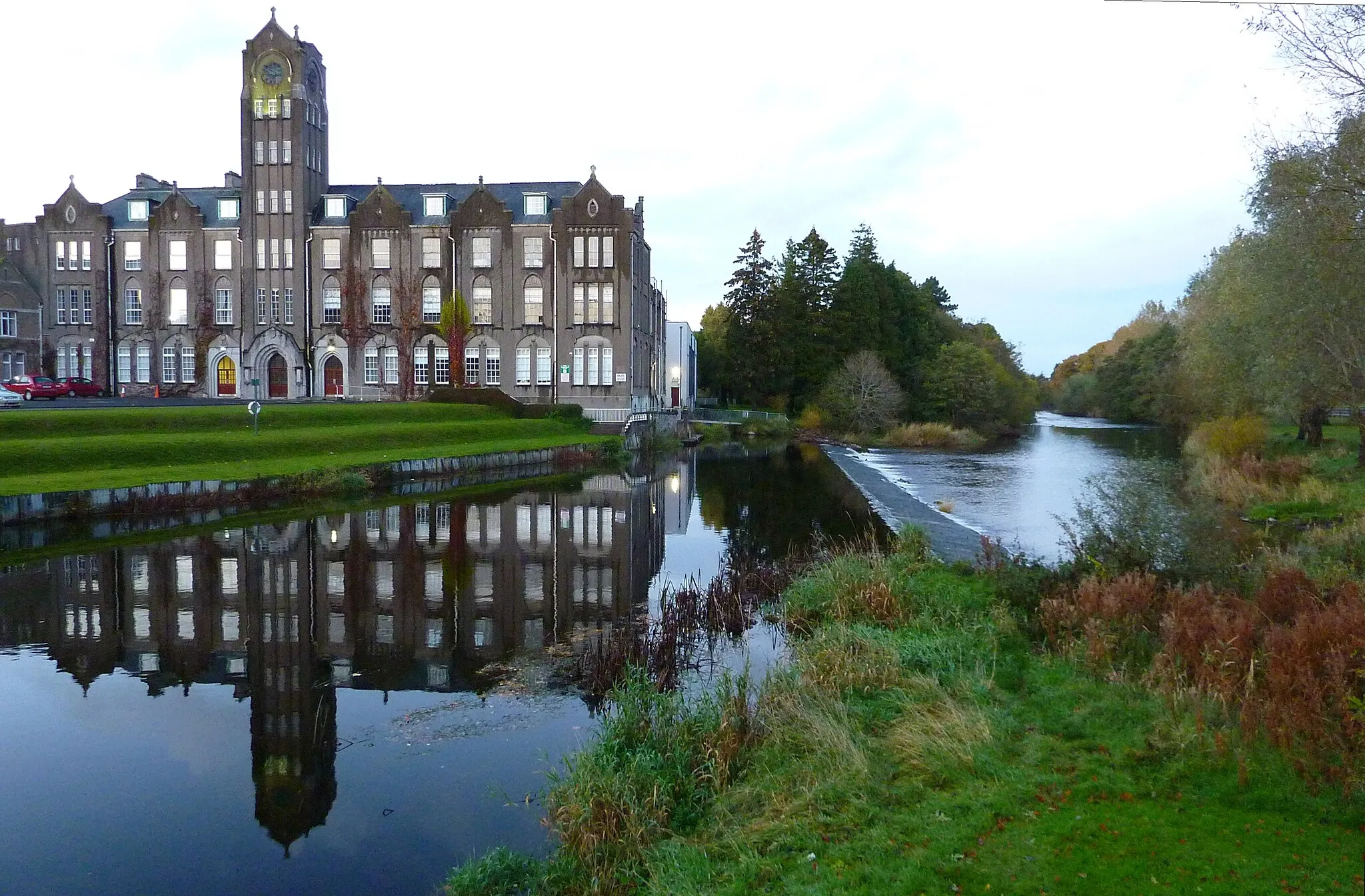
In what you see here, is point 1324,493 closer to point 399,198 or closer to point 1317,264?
point 1317,264

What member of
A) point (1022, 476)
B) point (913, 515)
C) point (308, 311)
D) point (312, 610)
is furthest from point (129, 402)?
point (1022, 476)

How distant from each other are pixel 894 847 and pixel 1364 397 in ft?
93.3

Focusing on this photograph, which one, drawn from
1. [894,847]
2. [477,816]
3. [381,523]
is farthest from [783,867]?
[381,523]

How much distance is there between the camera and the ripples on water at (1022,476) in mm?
22766

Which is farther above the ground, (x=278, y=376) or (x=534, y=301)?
(x=534, y=301)

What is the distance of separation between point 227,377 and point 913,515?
44.5 meters

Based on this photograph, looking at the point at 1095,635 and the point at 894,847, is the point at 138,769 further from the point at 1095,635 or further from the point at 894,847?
the point at 1095,635

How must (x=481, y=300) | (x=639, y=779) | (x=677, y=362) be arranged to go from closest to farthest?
(x=639, y=779)
(x=481, y=300)
(x=677, y=362)

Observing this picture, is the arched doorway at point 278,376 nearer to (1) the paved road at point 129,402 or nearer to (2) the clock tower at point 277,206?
(2) the clock tower at point 277,206

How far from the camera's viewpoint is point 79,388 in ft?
161

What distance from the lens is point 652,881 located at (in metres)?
6.28

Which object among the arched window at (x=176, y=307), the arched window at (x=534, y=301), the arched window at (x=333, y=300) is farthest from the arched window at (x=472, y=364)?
the arched window at (x=176, y=307)

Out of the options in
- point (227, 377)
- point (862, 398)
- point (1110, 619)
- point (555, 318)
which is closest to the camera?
point (1110, 619)

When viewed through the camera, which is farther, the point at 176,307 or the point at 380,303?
the point at 176,307
